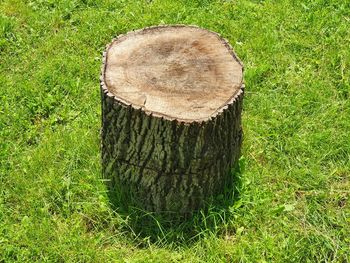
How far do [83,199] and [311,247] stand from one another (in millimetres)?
1635

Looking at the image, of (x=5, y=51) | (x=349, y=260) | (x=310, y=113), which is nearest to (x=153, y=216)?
(x=349, y=260)

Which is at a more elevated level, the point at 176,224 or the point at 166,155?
the point at 166,155

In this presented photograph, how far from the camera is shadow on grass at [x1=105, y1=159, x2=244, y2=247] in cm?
360

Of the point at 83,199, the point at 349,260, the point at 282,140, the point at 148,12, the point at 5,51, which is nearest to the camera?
the point at 349,260

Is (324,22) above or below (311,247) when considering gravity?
above

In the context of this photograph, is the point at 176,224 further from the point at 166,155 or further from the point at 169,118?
the point at 169,118

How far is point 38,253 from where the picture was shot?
11.4 feet

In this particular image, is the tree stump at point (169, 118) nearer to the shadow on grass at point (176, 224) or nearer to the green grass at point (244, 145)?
the shadow on grass at point (176, 224)

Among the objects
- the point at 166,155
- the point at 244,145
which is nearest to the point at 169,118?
the point at 166,155

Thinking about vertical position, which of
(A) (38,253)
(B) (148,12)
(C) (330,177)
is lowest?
(A) (38,253)

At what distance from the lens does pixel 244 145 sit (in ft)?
13.9

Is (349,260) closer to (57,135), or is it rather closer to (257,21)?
(57,135)

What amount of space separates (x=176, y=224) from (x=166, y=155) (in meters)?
0.60

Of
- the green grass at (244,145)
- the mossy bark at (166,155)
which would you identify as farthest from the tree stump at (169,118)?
the green grass at (244,145)
